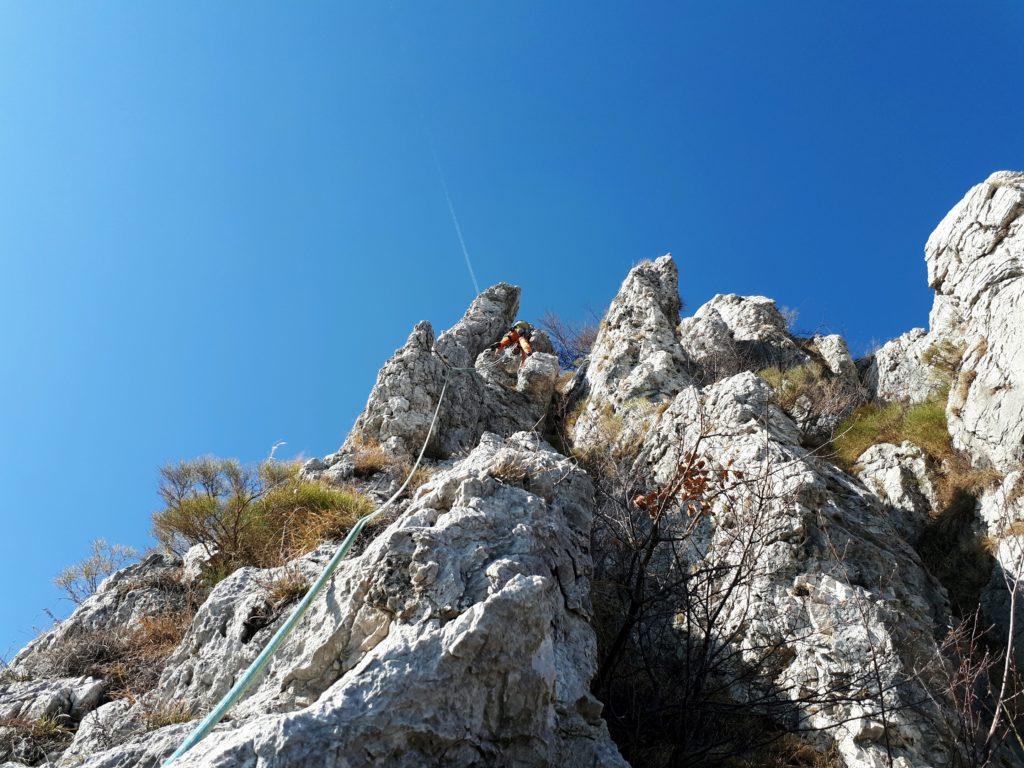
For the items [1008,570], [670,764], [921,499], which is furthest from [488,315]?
[670,764]

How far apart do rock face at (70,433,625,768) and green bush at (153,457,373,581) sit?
2151 mm

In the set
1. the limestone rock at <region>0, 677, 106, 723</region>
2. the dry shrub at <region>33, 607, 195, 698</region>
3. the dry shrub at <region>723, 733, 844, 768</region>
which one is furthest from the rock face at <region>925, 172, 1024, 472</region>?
the limestone rock at <region>0, 677, 106, 723</region>

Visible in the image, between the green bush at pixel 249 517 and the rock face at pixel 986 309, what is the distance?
9.44m

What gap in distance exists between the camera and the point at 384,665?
334 centimetres

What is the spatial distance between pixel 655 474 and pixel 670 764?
512 centimetres

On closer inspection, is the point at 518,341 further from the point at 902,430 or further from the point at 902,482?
the point at 902,482

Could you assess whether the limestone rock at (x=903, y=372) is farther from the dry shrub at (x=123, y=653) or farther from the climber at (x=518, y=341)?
the dry shrub at (x=123, y=653)

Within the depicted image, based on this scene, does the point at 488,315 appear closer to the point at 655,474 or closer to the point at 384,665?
the point at 655,474

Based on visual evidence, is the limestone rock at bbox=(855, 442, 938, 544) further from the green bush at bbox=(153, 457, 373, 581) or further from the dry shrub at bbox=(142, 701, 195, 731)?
the dry shrub at bbox=(142, 701, 195, 731)

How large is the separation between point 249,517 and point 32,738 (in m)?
3.57

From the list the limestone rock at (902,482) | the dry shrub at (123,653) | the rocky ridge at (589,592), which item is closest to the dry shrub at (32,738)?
the rocky ridge at (589,592)

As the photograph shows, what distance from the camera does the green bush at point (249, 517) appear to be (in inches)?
296

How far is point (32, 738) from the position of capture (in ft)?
17.0

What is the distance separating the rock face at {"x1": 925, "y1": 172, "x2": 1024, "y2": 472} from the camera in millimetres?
9383
